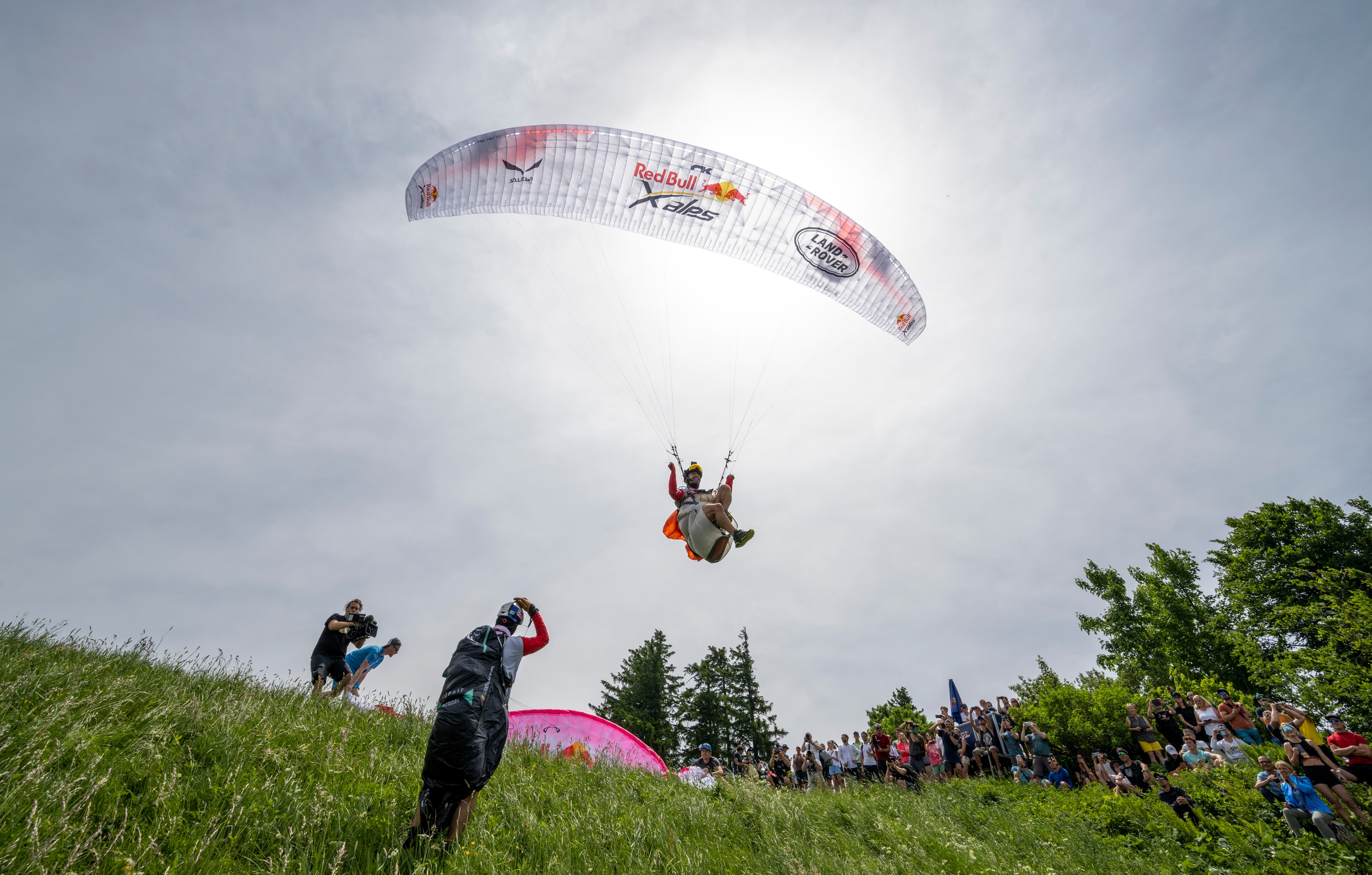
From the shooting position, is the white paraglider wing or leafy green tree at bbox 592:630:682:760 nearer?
the white paraglider wing

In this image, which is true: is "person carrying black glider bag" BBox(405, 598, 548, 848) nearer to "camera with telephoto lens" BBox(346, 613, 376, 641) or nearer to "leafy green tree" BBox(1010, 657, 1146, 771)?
"camera with telephoto lens" BBox(346, 613, 376, 641)

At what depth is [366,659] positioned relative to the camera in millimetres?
8266

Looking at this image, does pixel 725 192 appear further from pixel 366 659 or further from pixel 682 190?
pixel 366 659

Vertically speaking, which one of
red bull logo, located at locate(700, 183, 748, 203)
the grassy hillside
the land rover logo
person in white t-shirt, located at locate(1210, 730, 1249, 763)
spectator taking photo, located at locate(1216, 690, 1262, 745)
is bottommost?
the grassy hillside

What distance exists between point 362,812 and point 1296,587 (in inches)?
1280

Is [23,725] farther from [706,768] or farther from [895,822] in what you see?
[706,768]

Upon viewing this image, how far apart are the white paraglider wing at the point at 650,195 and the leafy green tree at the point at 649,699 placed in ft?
101

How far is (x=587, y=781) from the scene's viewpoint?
19.8 feet

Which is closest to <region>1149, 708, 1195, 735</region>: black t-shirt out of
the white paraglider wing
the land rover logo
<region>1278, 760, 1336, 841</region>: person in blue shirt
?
<region>1278, 760, 1336, 841</region>: person in blue shirt

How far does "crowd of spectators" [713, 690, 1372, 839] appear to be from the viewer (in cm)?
609

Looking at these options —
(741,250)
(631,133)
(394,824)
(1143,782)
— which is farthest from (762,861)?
(631,133)

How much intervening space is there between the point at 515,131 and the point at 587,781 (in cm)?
1054

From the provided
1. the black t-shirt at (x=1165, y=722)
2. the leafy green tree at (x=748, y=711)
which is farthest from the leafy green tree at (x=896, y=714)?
the black t-shirt at (x=1165, y=722)

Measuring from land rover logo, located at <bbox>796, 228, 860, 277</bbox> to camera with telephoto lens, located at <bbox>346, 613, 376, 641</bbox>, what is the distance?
991cm
